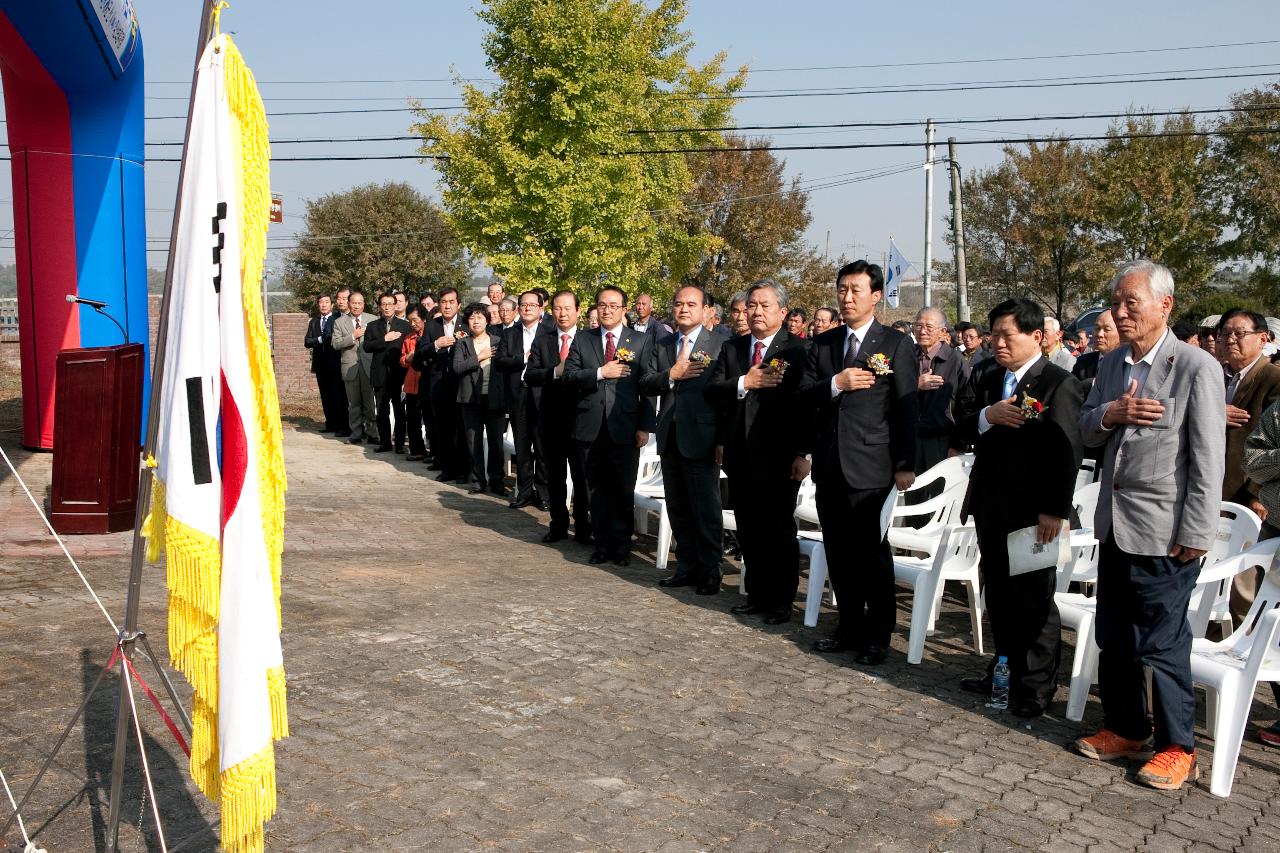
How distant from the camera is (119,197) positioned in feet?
41.7

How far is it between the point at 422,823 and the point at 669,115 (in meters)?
32.3

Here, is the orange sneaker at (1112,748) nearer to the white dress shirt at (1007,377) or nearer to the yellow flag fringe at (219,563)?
the white dress shirt at (1007,377)

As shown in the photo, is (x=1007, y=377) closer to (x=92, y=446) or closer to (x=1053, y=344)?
(x=1053, y=344)

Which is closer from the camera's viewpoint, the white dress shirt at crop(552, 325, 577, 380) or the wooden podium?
the wooden podium

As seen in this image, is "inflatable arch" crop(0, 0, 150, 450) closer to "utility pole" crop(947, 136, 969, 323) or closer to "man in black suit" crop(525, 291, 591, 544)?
"man in black suit" crop(525, 291, 591, 544)

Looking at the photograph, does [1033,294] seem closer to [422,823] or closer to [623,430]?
[623,430]

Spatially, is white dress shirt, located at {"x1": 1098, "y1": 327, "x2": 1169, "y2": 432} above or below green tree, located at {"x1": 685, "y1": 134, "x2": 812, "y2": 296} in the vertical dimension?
below

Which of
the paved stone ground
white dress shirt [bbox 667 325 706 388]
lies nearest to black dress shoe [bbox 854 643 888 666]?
the paved stone ground

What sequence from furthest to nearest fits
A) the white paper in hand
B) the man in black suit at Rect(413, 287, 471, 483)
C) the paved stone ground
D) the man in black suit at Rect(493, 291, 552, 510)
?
the man in black suit at Rect(413, 287, 471, 483) → the man in black suit at Rect(493, 291, 552, 510) → the white paper in hand → the paved stone ground

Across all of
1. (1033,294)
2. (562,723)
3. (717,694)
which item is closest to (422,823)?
(562,723)

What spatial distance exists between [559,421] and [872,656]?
13.0ft

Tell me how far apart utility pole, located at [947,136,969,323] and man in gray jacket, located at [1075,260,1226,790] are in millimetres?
25790

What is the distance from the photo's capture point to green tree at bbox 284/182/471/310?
4719 cm

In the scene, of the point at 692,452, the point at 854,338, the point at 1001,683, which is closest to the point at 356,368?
the point at 692,452
